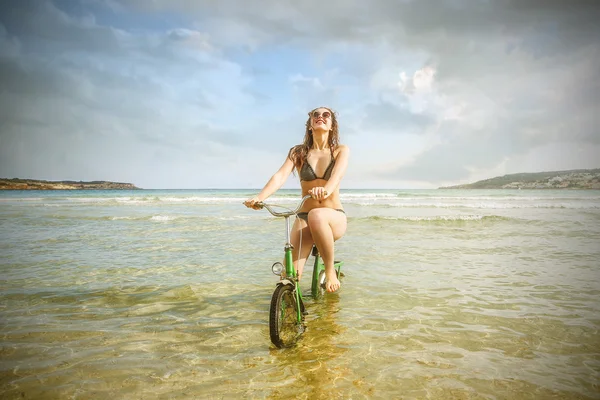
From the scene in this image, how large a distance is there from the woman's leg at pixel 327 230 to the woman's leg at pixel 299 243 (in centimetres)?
29

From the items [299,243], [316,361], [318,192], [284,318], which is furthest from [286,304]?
[318,192]

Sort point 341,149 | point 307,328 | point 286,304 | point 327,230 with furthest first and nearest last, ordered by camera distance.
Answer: point 341,149, point 307,328, point 327,230, point 286,304

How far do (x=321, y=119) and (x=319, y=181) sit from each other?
800 millimetres

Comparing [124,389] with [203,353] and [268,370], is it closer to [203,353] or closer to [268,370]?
[203,353]

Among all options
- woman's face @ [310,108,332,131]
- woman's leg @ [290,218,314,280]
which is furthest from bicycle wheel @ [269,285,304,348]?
woman's face @ [310,108,332,131]

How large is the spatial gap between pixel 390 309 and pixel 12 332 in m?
4.76

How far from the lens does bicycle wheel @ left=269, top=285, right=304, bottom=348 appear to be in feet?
10.8

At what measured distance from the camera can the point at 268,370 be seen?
314cm

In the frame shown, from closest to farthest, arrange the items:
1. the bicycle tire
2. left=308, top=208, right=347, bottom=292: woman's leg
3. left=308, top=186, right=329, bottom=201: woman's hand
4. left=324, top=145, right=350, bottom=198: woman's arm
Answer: left=308, top=186, right=329, bottom=201: woman's hand → left=324, top=145, right=350, bottom=198: woman's arm → left=308, top=208, right=347, bottom=292: woman's leg → the bicycle tire

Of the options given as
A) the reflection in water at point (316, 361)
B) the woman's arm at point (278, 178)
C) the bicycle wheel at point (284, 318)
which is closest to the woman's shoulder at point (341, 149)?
the woman's arm at point (278, 178)

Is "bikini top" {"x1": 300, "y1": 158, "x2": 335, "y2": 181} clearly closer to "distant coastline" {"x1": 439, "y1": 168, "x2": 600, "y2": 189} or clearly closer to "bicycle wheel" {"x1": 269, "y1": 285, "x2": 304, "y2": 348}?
"bicycle wheel" {"x1": 269, "y1": 285, "x2": 304, "y2": 348}

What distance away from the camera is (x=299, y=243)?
4.33m

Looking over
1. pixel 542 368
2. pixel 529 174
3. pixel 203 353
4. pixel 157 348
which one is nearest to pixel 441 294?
pixel 542 368

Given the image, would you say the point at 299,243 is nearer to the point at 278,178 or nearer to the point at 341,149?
the point at 278,178
